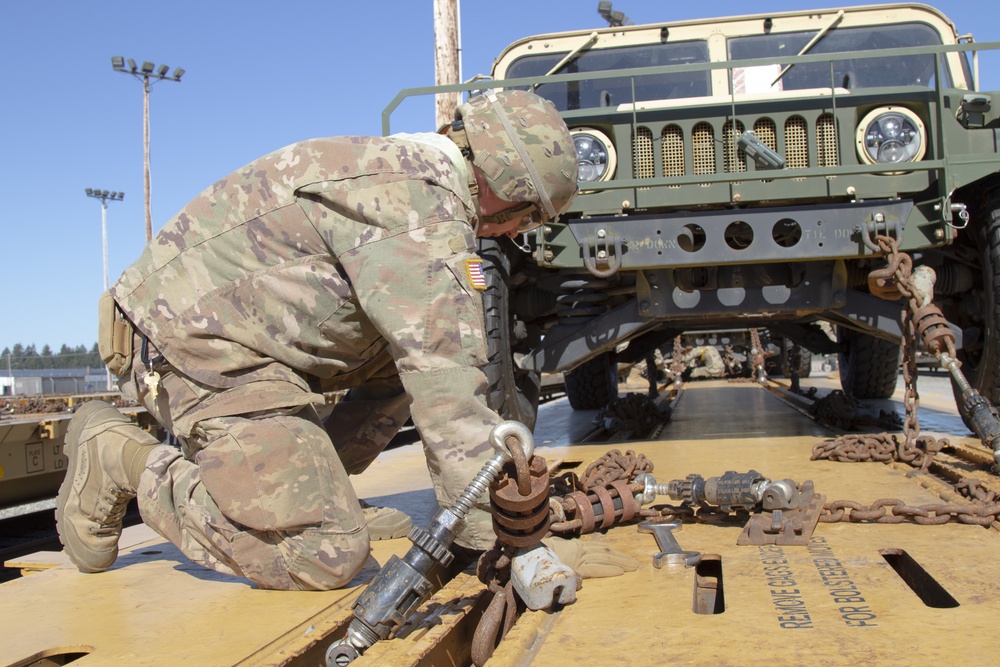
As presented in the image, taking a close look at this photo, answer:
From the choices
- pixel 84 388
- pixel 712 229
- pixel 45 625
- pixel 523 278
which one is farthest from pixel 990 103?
pixel 84 388

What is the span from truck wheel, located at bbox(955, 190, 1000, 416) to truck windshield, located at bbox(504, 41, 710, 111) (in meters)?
1.65

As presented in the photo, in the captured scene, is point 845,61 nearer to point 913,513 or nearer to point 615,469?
point 615,469

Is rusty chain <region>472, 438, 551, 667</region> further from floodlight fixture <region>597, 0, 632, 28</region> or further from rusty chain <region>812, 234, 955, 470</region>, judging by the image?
floodlight fixture <region>597, 0, 632, 28</region>

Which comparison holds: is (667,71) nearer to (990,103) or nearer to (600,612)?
(990,103)

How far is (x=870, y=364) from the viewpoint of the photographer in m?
6.61

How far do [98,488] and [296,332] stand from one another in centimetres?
75

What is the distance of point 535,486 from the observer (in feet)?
6.49

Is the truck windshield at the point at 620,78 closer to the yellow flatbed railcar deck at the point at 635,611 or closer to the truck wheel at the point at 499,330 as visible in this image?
the truck wheel at the point at 499,330

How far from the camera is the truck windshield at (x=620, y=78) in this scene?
5.23 meters

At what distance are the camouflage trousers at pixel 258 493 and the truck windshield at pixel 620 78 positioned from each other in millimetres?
3168

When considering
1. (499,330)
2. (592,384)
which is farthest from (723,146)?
(592,384)

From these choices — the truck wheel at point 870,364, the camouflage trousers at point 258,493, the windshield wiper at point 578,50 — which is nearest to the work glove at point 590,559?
→ the camouflage trousers at point 258,493

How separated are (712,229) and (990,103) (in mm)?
1364

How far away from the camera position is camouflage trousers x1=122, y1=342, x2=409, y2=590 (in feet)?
7.59
